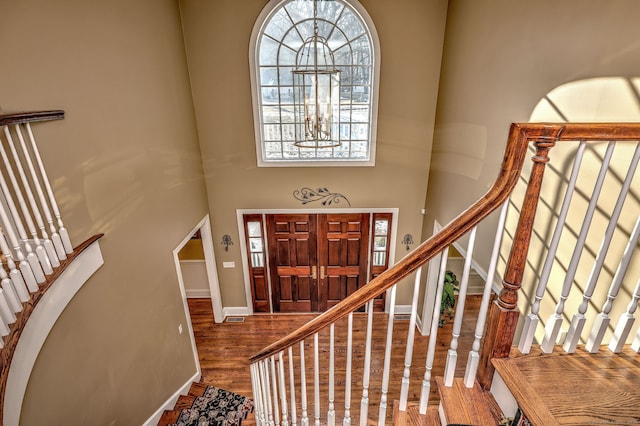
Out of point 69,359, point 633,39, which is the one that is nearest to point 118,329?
point 69,359

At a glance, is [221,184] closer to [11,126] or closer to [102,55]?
[102,55]

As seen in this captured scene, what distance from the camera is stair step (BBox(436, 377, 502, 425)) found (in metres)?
1.26

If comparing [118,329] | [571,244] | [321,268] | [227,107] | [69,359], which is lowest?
[321,268]

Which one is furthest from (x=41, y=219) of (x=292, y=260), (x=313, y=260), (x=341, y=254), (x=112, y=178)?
(x=341, y=254)

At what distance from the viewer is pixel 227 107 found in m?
4.72

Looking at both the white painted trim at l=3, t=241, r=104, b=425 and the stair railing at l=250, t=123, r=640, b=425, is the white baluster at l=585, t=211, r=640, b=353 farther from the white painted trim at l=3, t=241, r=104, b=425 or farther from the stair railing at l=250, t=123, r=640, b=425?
the white painted trim at l=3, t=241, r=104, b=425

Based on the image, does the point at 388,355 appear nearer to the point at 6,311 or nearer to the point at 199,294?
the point at 6,311

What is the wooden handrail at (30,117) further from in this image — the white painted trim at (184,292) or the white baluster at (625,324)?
the white baluster at (625,324)

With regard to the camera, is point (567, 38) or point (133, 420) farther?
point (133, 420)

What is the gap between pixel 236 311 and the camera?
236 inches

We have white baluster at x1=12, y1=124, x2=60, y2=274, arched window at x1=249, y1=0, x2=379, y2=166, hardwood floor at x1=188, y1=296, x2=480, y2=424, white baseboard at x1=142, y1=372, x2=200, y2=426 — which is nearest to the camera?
white baluster at x1=12, y1=124, x2=60, y2=274

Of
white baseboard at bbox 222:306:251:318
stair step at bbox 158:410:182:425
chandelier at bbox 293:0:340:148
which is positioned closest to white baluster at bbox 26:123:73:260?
stair step at bbox 158:410:182:425

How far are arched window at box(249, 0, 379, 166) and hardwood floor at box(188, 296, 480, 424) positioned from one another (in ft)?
8.78

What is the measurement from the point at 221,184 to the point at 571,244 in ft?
14.1
